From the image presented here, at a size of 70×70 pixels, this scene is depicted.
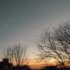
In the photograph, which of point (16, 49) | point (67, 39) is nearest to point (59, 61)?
point (67, 39)

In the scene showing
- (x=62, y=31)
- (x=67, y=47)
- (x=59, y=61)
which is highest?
(x=62, y=31)

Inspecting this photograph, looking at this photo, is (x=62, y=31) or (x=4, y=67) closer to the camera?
(x=62, y=31)

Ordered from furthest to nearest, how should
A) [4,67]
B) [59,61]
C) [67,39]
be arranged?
[4,67] → [59,61] → [67,39]

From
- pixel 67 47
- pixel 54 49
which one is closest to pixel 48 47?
pixel 54 49

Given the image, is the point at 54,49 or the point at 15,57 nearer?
the point at 54,49

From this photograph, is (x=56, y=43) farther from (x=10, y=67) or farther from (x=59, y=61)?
(x=10, y=67)

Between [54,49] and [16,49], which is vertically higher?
[16,49]

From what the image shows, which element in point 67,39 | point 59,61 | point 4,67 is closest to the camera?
point 67,39

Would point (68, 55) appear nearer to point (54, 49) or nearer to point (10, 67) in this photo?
point (54, 49)

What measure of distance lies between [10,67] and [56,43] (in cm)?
3342

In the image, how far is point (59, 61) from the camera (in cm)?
3098

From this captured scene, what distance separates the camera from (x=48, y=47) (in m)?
31.8

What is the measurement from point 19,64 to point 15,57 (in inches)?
116

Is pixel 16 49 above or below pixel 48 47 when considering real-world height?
above
